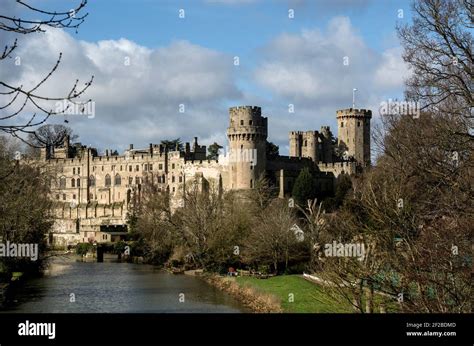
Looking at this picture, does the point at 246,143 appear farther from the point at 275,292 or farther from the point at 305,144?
the point at 275,292

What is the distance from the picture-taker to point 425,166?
13578 millimetres

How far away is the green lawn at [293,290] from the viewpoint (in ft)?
71.3

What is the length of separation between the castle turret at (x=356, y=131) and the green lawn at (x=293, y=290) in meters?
47.0

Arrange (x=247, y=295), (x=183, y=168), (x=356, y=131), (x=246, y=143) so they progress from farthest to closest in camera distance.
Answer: (x=356, y=131)
(x=183, y=168)
(x=246, y=143)
(x=247, y=295)

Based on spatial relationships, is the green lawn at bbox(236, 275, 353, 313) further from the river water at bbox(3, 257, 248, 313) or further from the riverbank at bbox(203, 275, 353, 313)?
the river water at bbox(3, 257, 248, 313)

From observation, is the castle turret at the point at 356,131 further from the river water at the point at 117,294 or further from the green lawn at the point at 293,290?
the green lawn at the point at 293,290

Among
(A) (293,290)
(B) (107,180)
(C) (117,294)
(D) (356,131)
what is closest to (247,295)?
(A) (293,290)

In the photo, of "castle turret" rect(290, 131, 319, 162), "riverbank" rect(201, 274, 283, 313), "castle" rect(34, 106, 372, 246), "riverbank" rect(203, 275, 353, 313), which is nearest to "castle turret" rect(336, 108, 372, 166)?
"castle" rect(34, 106, 372, 246)

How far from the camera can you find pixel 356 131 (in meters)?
77.2

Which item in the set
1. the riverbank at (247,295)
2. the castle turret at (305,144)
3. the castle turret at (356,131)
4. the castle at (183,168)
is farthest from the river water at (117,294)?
the castle turret at (356,131)

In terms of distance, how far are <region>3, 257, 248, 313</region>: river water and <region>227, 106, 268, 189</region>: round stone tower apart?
21103mm

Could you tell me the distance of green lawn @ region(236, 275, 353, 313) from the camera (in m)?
21.7

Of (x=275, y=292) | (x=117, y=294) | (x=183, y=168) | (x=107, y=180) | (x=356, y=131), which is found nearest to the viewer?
(x=275, y=292)

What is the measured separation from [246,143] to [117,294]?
33.0 m
